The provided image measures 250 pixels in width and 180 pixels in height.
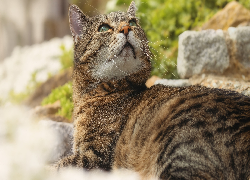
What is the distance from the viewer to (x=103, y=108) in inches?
58.4

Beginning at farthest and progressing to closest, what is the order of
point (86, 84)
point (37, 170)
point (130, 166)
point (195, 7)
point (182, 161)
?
point (195, 7) → point (86, 84) → point (130, 166) → point (182, 161) → point (37, 170)

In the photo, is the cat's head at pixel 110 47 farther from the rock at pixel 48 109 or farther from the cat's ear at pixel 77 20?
the rock at pixel 48 109

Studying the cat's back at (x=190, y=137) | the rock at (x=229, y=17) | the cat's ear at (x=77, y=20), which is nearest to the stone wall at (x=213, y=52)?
the rock at (x=229, y=17)

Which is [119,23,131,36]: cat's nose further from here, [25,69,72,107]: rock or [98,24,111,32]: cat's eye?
[25,69,72,107]: rock

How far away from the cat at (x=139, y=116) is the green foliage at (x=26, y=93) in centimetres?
91

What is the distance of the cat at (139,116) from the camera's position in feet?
3.33

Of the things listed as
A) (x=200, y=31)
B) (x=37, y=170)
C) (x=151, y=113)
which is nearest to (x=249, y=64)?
(x=200, y=31)

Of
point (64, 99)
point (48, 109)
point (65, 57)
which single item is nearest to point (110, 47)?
point (64, 99)

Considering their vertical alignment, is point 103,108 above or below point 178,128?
above

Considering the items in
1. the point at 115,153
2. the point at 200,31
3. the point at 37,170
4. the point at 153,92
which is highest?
the point at 200,31

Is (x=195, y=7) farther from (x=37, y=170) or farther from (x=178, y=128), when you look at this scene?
(x=37, y=170)

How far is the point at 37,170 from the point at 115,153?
561mm

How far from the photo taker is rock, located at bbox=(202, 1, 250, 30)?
1.85 meters

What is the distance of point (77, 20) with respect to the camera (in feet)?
5.20
